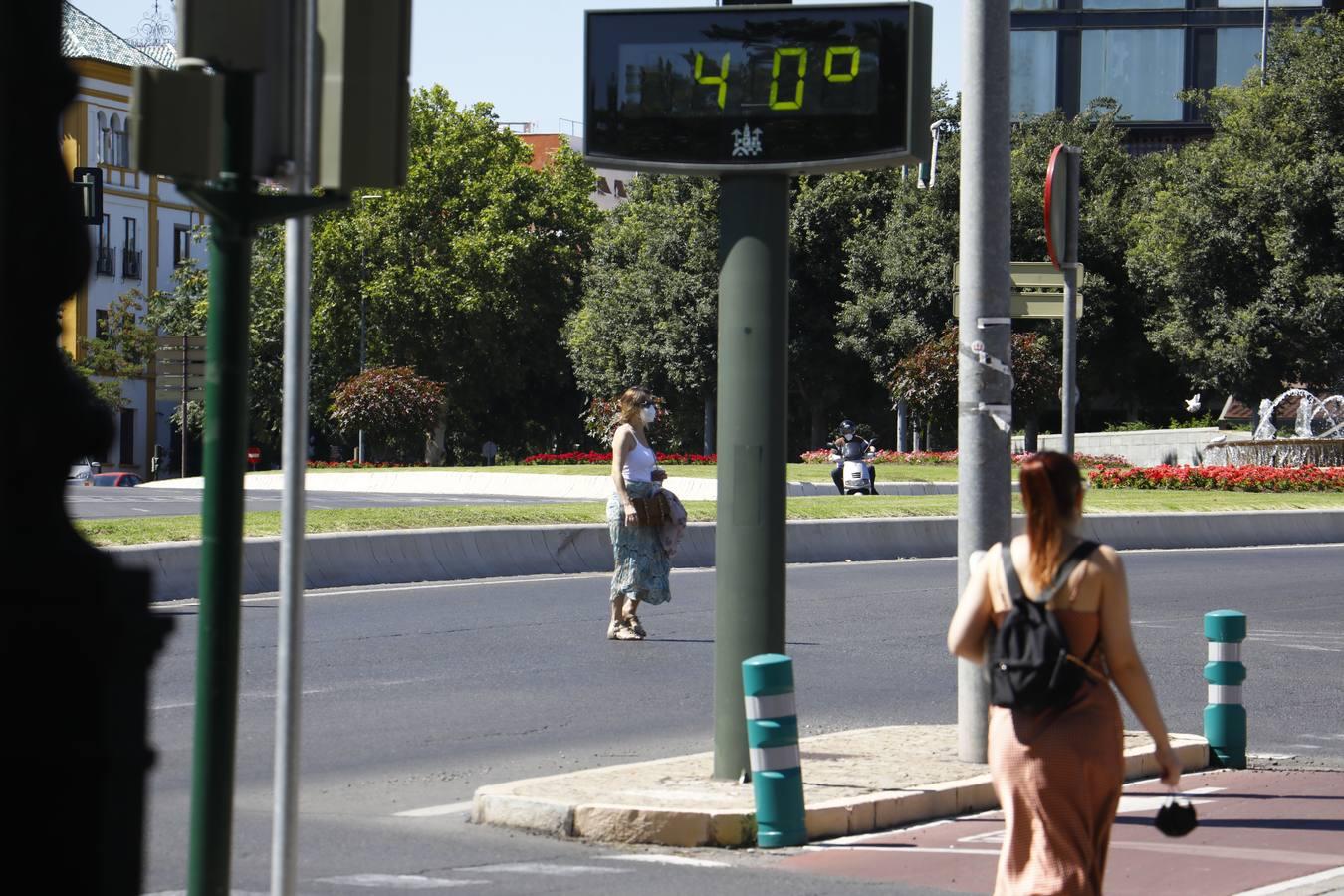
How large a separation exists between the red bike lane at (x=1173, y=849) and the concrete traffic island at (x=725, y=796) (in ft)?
0.39

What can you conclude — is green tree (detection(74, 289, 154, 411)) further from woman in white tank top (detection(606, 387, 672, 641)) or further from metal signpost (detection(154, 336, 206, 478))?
woman in white tank top (detection(606, 387, 672, 641))

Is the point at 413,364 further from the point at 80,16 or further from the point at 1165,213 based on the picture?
the point at 1165,213

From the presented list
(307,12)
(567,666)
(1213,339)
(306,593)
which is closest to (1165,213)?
(1213,339)

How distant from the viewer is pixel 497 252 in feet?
237

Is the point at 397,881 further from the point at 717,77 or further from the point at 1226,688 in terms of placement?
the point at 1226,688

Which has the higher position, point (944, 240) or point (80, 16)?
point (80, 16)

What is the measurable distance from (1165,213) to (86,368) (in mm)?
38939

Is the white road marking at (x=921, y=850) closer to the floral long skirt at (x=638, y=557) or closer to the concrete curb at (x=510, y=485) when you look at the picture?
the floral long skirt at (x=638, y=557)

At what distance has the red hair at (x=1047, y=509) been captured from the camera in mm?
5387

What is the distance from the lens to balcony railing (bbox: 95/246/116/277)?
7856 cm

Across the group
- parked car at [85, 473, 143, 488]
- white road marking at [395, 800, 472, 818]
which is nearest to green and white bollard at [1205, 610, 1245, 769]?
white road marking at [395, 800, 472, 818]

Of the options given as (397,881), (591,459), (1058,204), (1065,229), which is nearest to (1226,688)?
(1065,229)

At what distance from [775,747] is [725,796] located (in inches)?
29.7

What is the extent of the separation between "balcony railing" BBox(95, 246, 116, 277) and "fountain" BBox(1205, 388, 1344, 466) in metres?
47.4
